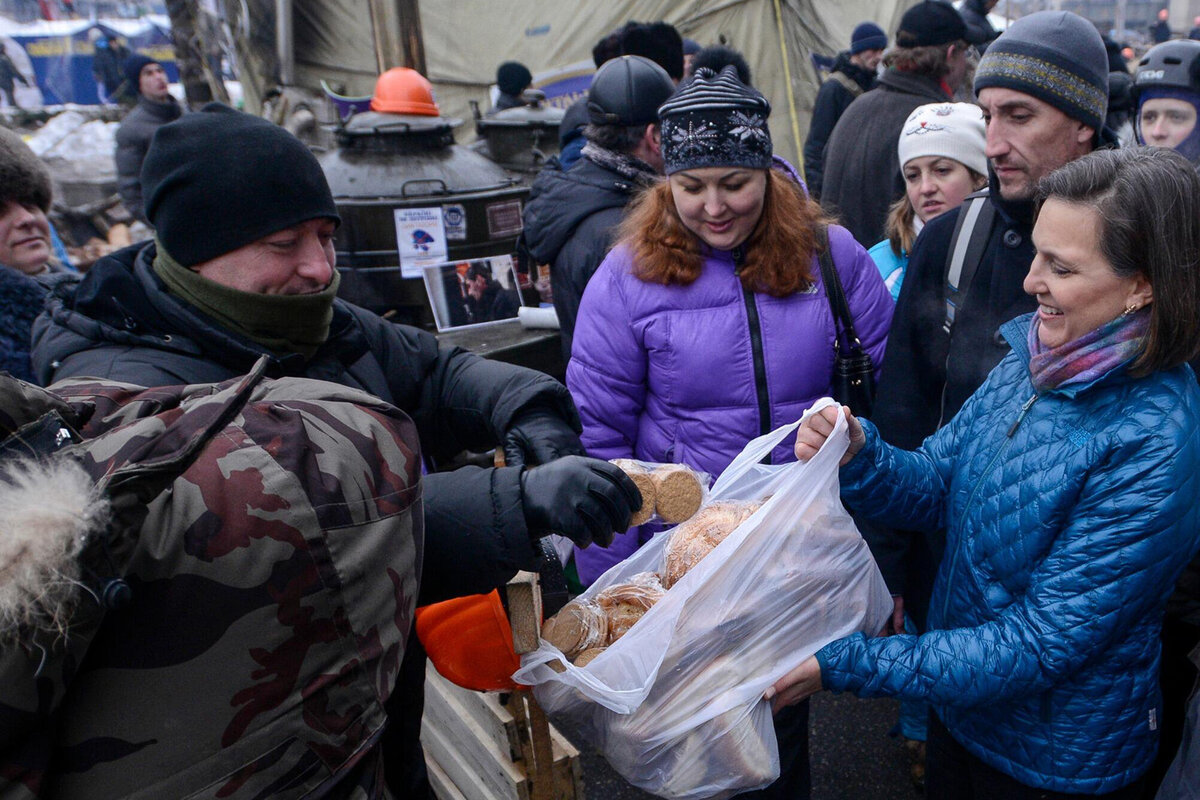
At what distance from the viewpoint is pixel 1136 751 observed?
1.54m

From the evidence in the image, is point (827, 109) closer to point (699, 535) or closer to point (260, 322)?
point (699, 535)

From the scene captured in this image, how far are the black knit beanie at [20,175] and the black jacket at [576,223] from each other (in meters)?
1.56

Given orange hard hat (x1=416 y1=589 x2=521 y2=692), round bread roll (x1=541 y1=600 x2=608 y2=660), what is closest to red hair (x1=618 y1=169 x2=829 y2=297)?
round bread roll (x1=541 y1=600 x2=608 y2=660)

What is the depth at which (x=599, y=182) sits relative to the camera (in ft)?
9.79

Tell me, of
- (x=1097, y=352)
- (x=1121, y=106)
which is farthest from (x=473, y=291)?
(x=1121, y=106)

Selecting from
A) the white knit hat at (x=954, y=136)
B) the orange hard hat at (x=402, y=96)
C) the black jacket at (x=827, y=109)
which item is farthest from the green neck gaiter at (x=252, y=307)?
the black jacket at (x=827, y=109)

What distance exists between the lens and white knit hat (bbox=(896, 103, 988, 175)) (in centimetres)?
284

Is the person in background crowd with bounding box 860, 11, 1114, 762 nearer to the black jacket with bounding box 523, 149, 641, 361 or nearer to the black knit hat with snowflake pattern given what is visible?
the black knit hat with snowflake pattern

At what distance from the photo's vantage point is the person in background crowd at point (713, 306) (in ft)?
7.19

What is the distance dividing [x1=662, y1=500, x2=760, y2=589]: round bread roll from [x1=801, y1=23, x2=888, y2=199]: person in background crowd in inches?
168

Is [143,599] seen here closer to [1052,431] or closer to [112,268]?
[112,268]

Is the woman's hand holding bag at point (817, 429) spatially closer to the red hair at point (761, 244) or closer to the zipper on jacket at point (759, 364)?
the zipper on jacket at point (759, 364)

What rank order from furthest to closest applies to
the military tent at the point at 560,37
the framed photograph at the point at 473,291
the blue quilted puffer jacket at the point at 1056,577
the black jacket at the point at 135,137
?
the military tent at the point at 560,37
the black jacket at the point at 135,137
the framed photograph at the point at 473,291
the blue quilted puffer jacket at the point at 1056,577

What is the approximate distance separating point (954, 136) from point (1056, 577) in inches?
75.2
